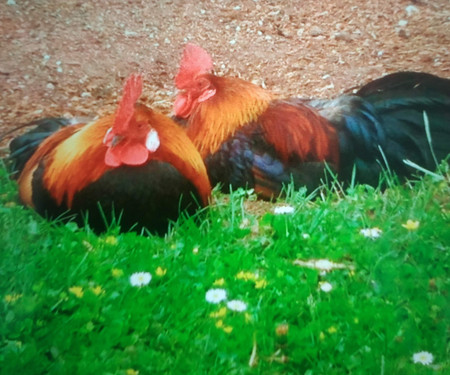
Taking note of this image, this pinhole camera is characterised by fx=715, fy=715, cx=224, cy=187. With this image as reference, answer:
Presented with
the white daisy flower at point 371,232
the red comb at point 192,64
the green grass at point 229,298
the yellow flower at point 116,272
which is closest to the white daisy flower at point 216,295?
the green grass at point 229,298

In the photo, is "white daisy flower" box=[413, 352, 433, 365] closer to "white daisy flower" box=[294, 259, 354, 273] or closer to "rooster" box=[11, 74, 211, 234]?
"white daisy flower" box=[294, 259, 354, 273]

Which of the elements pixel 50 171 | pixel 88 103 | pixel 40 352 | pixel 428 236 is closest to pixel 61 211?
pixel 50 171

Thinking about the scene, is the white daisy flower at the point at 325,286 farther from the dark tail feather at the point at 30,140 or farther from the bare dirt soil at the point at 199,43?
the dark tail feather at the point at 30,140

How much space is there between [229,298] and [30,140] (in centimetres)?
46

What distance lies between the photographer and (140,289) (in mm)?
1177

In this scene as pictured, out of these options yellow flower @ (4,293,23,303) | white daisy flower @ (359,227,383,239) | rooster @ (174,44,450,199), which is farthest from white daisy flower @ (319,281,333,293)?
yellow flower @ (4,293,23,303)

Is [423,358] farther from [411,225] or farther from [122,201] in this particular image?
[122,201]

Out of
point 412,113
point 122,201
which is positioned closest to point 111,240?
point 122,201

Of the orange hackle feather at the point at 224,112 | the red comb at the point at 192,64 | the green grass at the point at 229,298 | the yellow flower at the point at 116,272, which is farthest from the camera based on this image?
the orange hackle feather at the point at 224,112

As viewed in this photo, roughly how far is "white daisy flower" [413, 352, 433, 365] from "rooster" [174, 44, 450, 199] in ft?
1.27

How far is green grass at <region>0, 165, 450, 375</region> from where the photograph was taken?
1089mm

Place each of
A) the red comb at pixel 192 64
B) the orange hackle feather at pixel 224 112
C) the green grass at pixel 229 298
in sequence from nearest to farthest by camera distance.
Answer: the green grass at pixel 229 298 < the red comb at pixel 192 64 < the orange hackle feather at pixel 224 112

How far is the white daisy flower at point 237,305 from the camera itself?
1167mm

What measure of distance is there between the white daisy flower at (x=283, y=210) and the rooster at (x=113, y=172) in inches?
5.8
